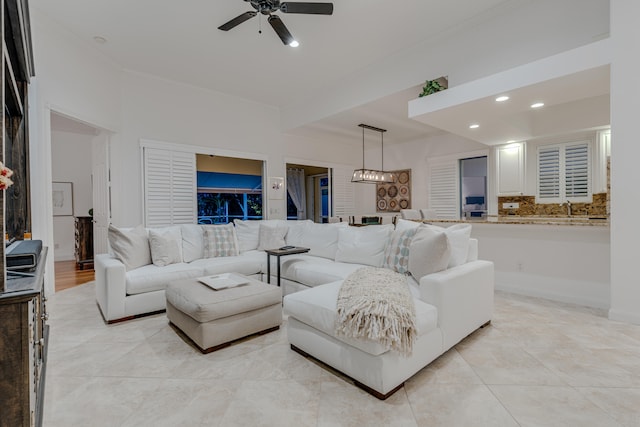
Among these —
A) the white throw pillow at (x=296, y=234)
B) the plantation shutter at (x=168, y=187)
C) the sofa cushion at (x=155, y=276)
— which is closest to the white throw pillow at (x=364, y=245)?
the white throw pillow at (x=296, y=234)

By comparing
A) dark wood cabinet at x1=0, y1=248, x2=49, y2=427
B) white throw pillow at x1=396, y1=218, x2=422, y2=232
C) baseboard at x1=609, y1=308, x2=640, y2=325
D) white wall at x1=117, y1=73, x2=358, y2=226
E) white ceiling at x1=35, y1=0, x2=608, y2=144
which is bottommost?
baseboard at x1=609, y1=308, x2=640, y2=325

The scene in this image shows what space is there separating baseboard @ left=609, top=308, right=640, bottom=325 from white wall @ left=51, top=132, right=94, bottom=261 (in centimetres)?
879

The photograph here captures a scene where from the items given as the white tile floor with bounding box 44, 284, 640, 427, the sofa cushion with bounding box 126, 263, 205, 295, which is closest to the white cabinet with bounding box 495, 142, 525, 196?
the white tile floor with bounding box 44, 284, 640, 427

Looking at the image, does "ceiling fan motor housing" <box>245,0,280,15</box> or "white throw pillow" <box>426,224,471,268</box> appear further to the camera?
"ceiling fan motor housing" <box>245,0,280,15</box>

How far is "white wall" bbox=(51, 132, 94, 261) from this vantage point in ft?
21.6

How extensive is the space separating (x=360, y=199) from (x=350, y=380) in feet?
22.0

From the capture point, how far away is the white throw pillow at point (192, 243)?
155 inches

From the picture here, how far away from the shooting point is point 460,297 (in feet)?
7.85

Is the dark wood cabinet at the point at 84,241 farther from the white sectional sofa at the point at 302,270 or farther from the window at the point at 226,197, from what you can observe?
the white sectional sofa at the point at 302,270

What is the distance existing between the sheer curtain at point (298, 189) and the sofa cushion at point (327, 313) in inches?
292

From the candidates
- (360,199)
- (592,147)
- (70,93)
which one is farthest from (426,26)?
(360,199)

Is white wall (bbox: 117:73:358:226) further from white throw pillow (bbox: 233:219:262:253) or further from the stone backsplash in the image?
the stone backsplash

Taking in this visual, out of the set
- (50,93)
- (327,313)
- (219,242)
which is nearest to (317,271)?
(327,313)

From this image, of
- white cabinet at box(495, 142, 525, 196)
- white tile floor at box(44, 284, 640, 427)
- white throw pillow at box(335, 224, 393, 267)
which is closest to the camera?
white tile floor at box(44, 284, 640, 427)
